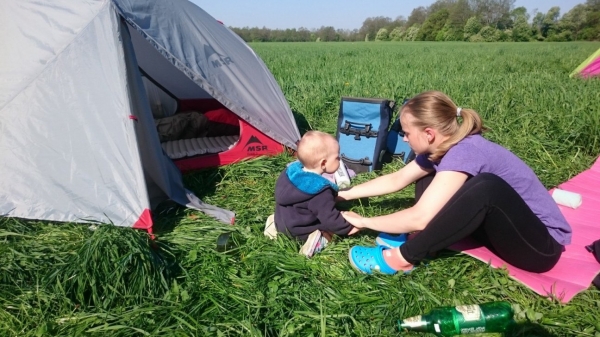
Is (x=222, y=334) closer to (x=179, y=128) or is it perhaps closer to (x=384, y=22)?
(x=179, y=128)

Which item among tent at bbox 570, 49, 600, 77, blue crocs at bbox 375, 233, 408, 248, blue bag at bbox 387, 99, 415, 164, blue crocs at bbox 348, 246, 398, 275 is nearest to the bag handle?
blue bag at bbox 387, 99, 415, 164

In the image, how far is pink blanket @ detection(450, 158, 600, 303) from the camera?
206 cm

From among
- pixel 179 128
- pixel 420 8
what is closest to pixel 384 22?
pixel 420 8

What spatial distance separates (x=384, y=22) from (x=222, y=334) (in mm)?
67322

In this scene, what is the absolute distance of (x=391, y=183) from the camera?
2652mm

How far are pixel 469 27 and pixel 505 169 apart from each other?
163 ft

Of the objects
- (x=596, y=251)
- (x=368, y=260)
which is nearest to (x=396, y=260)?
(x=368, y=260)

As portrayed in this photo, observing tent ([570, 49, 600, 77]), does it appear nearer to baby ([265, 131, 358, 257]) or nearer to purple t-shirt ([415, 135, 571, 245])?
purple t-shirt ([415, 135, 571, 245])

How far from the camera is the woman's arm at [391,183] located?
254 cm

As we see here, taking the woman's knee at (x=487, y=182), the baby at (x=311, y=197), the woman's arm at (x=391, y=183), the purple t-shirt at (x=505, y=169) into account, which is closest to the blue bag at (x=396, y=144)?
the woman's arm at (x=391, y=183)

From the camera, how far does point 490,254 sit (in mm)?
2334

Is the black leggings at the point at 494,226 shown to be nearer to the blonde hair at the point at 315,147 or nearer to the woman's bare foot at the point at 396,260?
the woman's bare foot at the point at 396,260

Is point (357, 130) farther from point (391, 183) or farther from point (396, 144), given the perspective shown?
point (391, 183)

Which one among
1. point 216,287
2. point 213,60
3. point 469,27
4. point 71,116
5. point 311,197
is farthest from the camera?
point 469,27
